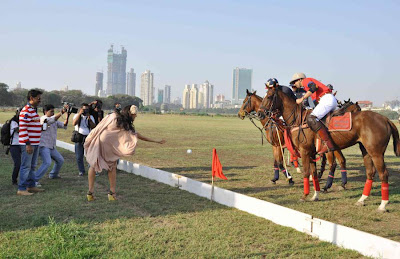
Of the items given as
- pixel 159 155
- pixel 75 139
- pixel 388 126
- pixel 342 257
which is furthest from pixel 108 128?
pixel 159 155

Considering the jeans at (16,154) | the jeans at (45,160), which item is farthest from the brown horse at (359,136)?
the jeans at (16,154)

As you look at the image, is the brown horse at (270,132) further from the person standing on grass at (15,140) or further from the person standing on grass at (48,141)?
the person standing on grass at (15,140)

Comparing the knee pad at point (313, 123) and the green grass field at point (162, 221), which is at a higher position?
the knee pad at point (313, 123)

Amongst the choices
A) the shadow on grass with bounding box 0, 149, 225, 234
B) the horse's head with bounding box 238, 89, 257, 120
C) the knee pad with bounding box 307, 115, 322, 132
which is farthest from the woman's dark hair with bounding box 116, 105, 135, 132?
the horse's head with bounding box 238, 89, 257, 120

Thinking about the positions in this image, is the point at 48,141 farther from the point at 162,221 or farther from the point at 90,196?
the point at 162,221

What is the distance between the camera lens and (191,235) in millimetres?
5297

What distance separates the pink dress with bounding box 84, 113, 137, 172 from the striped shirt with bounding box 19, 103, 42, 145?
133cm

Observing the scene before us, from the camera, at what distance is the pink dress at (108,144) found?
23.1 ft

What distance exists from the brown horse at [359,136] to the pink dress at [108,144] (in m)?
3.21

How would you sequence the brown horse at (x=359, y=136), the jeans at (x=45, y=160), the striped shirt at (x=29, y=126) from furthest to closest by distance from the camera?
the jeans at (x=45, y=160) < the striped shirt at (x=29, y=126) < the brown horse at (x=359, y=136)

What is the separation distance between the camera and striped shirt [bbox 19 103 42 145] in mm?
7387

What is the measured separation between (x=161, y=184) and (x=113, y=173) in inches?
74.6

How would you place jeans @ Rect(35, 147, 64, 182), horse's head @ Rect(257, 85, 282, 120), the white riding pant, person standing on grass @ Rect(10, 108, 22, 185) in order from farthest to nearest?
jeans @ Rect(35, 147, 64, 182) < horse's head @ Rect(257, 85, 282, 120) < person standing on grass @ Rect(10, 108, 22, 185) < the white riding pant

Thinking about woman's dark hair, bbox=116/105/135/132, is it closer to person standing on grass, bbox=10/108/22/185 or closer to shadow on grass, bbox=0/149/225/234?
shadow on grass, bbox=0/149/225/234
